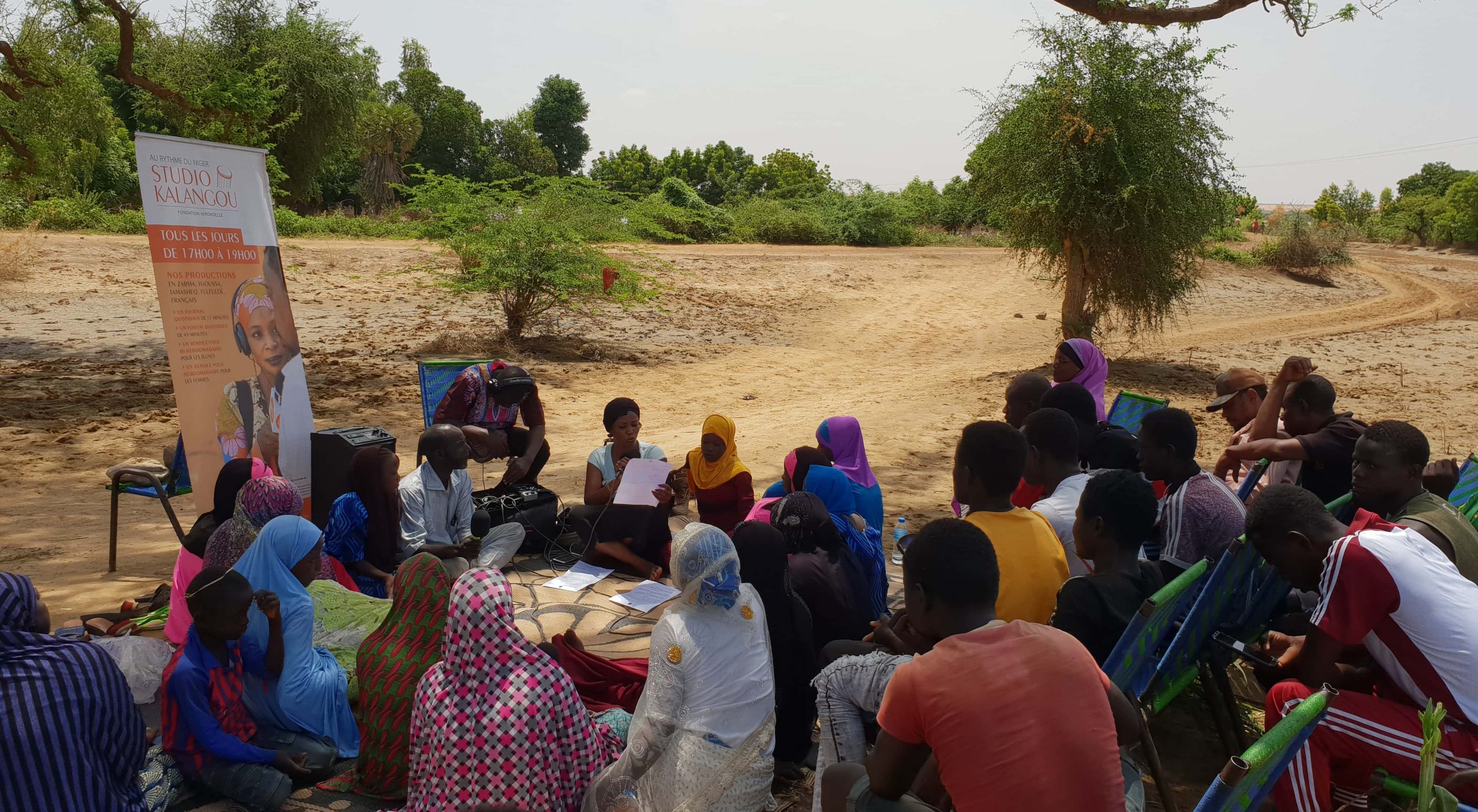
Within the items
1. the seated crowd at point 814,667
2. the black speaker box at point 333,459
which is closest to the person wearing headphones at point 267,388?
the black speaker box at point 333,459

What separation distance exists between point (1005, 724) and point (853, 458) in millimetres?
3352

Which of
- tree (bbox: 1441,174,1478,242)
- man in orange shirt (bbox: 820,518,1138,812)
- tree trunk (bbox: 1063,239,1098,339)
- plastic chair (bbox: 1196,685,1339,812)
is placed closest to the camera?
plastic chair (bbox: 1196,685,1339,812)

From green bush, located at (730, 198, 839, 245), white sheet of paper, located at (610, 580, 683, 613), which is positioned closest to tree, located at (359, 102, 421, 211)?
green bush, located at (730, 198, 839, 245)

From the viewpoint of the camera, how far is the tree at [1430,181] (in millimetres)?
52406

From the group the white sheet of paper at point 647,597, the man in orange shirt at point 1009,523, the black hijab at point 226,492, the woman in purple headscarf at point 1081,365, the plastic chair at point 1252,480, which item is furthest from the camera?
the woman in purple headscarf at point 1081,365

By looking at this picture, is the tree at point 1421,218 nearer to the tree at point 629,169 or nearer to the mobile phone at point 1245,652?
the tree at point 629,169

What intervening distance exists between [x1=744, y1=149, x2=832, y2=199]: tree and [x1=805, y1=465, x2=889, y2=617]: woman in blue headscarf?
3327cm

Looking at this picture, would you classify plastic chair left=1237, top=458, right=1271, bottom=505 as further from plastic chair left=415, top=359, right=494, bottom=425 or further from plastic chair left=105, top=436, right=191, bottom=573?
plastic chair left=105, top=436, right=191, bottom=573

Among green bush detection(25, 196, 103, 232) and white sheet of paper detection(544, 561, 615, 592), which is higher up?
green bush detection(25, 196, 103, 232)

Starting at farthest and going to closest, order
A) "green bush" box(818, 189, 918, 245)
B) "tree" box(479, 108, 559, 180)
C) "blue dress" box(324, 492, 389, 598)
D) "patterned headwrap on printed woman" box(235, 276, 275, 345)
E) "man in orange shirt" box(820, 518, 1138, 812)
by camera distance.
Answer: "tree" box(479, 108, 559, 180)
"green bush" box(818, 189, 918, 245)
"patterned headwrap on printed woman" box(235, 276, 275, 345)
"blue dress" box(324, 492, 389, 598)
"man in orange shirt" box(820, 518, 1138, 812)

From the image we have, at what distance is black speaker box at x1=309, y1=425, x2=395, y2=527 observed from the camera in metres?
5.93

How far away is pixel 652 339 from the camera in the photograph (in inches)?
615

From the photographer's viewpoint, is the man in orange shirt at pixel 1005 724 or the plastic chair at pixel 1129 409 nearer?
the man in orange shirt at pixel 1005 724

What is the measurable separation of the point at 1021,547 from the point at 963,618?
1.02 m
